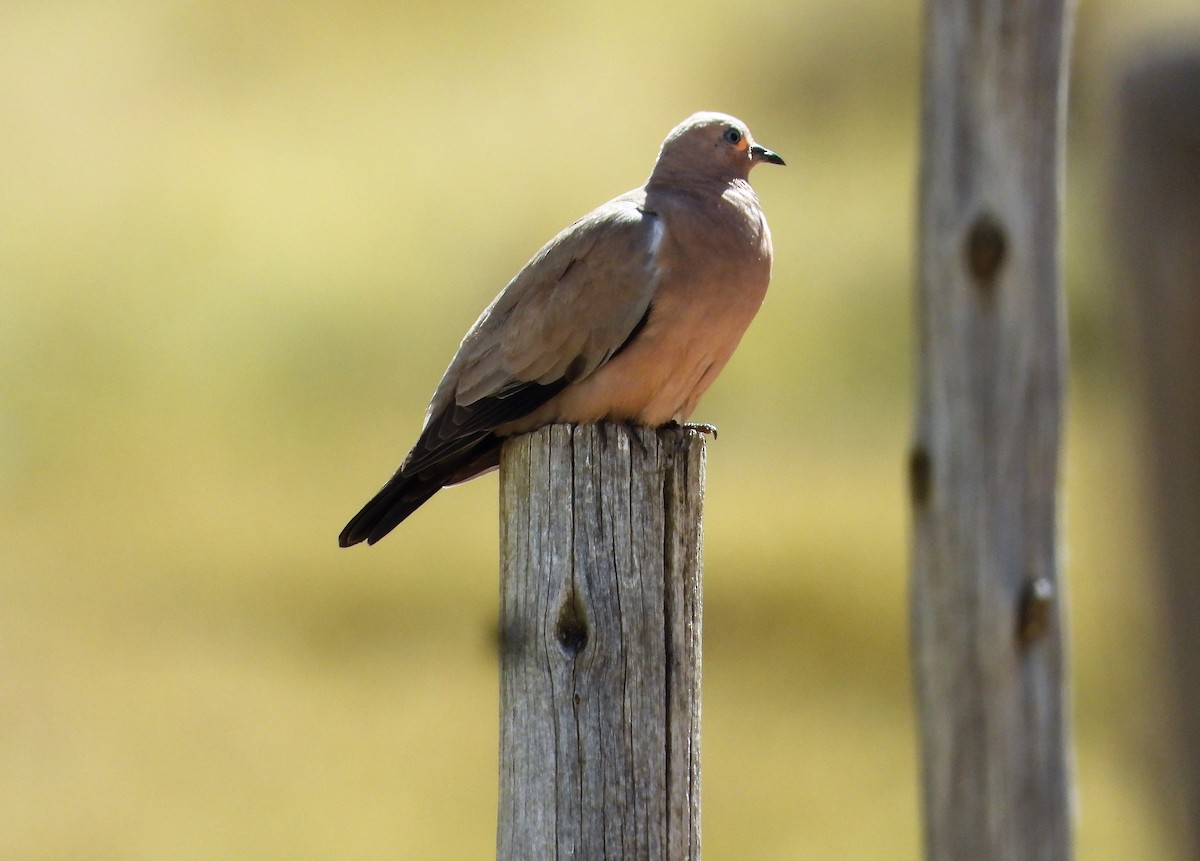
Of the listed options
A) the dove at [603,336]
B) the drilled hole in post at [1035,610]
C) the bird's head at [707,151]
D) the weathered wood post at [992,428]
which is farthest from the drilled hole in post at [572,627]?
the bird's head at [707,151]

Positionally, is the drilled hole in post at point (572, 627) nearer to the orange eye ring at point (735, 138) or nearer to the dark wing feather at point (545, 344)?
the dark wing feather at point (545, 344)

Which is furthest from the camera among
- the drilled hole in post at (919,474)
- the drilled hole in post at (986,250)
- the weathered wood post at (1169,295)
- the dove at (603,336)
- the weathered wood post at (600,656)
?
the weathered wood post at (1169,295)

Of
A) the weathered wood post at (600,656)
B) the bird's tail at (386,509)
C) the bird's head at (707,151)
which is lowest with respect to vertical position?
the weathered wood post at (600,656)

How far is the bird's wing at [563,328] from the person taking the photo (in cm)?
317

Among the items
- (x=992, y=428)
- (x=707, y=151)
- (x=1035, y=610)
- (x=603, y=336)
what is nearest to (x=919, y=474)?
(x=992, y=428)

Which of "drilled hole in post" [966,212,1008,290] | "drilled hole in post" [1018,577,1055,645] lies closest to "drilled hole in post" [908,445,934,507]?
"drilled hole in post" [1018,577,1055,645]

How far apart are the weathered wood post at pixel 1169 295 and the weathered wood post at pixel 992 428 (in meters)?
0.64

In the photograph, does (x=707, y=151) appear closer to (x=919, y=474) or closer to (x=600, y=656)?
(x=919, y=474)

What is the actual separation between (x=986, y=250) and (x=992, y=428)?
1.30 ft

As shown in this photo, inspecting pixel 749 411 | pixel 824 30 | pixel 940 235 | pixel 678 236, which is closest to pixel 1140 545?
pixel 940 235

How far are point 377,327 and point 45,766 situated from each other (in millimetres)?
3409

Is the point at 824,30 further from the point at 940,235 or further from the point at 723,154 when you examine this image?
the point at 940,235

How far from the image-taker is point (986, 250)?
2.89 metres

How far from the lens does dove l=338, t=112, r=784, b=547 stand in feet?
10.4
